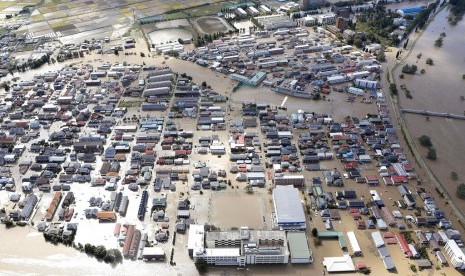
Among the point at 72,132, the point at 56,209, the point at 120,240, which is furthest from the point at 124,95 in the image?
the point at 120,240

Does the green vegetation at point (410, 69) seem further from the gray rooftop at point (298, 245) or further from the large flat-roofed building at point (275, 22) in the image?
the gray rooftop at point (298, 245)

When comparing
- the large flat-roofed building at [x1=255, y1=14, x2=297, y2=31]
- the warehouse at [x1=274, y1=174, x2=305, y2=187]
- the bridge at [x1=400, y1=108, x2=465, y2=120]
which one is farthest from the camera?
the large flat-roofed building at [x1=255, y1=14, x2=297, y2=31]

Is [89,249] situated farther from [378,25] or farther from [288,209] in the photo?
[378,25]

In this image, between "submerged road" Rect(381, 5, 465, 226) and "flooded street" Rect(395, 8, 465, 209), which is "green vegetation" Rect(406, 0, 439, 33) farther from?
"submerged road" Rect(381, 5, 465, 226)

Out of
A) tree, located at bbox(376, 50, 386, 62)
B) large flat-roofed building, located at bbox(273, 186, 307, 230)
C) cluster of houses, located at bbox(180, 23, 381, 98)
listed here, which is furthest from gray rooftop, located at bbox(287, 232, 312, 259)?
tree, located at bbox(376, 50, 386, 62)

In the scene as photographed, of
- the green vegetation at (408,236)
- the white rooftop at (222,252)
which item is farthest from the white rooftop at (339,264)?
the white rooftop at (222,252)

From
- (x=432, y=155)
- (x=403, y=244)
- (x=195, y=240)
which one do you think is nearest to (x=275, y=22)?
(x=432, y=155)
